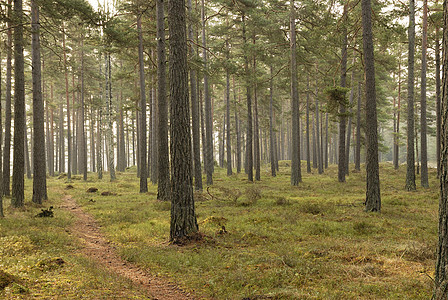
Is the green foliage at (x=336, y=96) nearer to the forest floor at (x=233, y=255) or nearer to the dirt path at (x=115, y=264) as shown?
the forest floor at (x=233, y=255)

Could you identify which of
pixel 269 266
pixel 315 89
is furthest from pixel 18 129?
pixel 315 89

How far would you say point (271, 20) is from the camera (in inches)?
795

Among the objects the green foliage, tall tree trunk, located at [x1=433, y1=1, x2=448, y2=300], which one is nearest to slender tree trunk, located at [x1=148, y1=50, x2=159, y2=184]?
the green foliage

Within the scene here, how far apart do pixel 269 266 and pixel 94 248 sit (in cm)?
475

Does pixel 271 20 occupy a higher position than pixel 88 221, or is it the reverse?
pixel 271 20

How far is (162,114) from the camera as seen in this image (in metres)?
13.4

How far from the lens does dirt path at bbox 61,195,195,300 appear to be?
4.79m

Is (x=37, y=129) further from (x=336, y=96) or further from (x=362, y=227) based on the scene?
(x=336, y=96)

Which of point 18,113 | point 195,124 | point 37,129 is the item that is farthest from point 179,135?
point 195,124

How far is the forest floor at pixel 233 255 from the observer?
14.4ft

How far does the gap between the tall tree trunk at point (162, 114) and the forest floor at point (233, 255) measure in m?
2.97

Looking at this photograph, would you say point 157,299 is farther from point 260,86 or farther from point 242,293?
point 260,86

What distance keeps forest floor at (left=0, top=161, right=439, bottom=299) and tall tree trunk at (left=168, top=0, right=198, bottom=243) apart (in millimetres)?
714

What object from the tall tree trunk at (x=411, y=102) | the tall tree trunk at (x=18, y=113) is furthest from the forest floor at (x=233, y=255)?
the tall tree trunk at (x=411, y=102)
